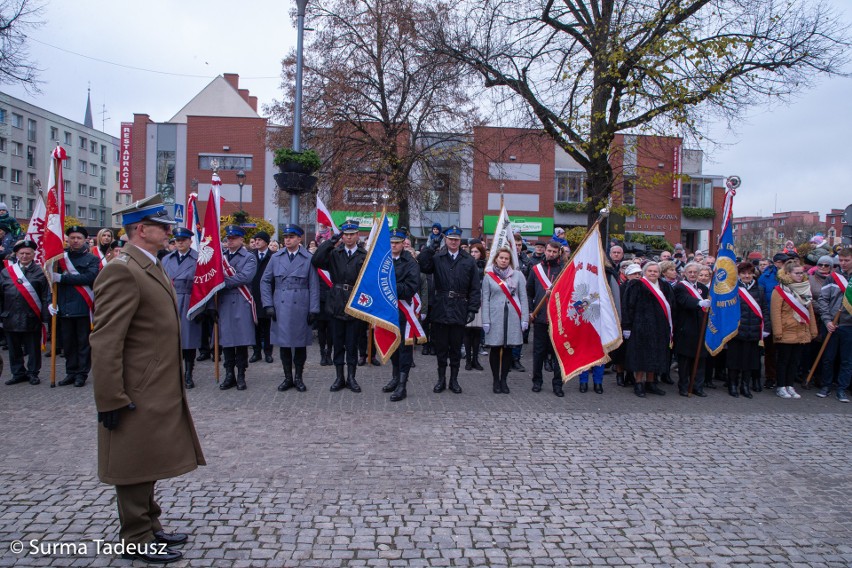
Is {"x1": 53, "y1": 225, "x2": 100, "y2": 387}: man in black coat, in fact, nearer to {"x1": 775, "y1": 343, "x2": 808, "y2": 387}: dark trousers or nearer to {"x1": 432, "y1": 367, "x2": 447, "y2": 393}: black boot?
{"x1": 432, "y1": 367, "x2": 447, "y2": 393}: black boot

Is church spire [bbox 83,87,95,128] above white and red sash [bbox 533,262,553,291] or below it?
above

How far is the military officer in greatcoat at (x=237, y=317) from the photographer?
8.31 m

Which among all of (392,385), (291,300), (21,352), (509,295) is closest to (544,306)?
(509,295)

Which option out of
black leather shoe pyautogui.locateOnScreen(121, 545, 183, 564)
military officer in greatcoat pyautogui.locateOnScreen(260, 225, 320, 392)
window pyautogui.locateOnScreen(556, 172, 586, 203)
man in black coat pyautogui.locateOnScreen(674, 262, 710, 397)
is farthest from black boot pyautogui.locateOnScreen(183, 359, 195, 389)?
window pyautogui.locateOnScreen(556, 172, 586, 203)

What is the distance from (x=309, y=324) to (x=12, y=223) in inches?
291

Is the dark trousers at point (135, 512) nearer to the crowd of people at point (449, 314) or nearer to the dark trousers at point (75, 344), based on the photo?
the crowd of people at point (449, 314)

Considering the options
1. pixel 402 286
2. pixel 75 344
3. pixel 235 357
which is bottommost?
pixel 235 357

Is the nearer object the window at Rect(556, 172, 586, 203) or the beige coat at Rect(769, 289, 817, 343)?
the beige coat at Rect(769, 289, 817, 343)

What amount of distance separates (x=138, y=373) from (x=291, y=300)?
15.8 feet

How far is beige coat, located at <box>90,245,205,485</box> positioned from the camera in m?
3.36

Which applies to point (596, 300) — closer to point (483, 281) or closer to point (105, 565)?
point (483, 281)

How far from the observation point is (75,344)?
28.1 ft

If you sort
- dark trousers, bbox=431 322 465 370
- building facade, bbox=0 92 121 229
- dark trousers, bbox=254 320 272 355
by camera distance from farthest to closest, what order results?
building facade, bbox=0 92 121 229, dark trousers, bbox=254 320 272 355, dark trousers, bbox=431 322 465 370

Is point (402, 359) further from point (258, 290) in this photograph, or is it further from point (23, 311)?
point (23, 311)
